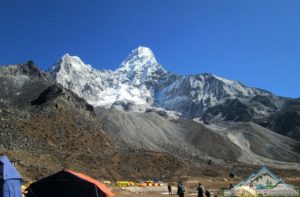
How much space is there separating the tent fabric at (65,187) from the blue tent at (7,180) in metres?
0.94

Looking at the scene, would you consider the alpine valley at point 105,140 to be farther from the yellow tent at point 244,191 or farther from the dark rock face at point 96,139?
the yellow tent at point 244,191

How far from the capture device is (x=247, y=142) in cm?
16275

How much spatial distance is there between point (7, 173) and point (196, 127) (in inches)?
5689

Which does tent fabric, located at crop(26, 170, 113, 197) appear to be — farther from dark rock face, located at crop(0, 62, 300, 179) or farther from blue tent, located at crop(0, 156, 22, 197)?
dark rock face, located at crop(0, 62, 300, 179)

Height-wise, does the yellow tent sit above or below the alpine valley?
below

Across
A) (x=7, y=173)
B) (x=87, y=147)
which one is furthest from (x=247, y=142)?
(x=7, y=173)

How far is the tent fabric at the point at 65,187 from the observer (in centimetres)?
2045

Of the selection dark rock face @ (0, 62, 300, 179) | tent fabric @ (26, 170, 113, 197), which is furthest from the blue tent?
dark rock face @ (0, 62, 300, 179)

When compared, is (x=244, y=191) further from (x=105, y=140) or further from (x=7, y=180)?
(x=105, y=140)

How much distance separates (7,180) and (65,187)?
285 centimetres

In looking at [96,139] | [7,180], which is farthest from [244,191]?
[96,139]

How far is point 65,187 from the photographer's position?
2045cm

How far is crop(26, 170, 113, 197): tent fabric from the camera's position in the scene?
20.5 metres

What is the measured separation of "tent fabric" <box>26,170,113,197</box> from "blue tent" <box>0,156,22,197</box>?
0.94 m
